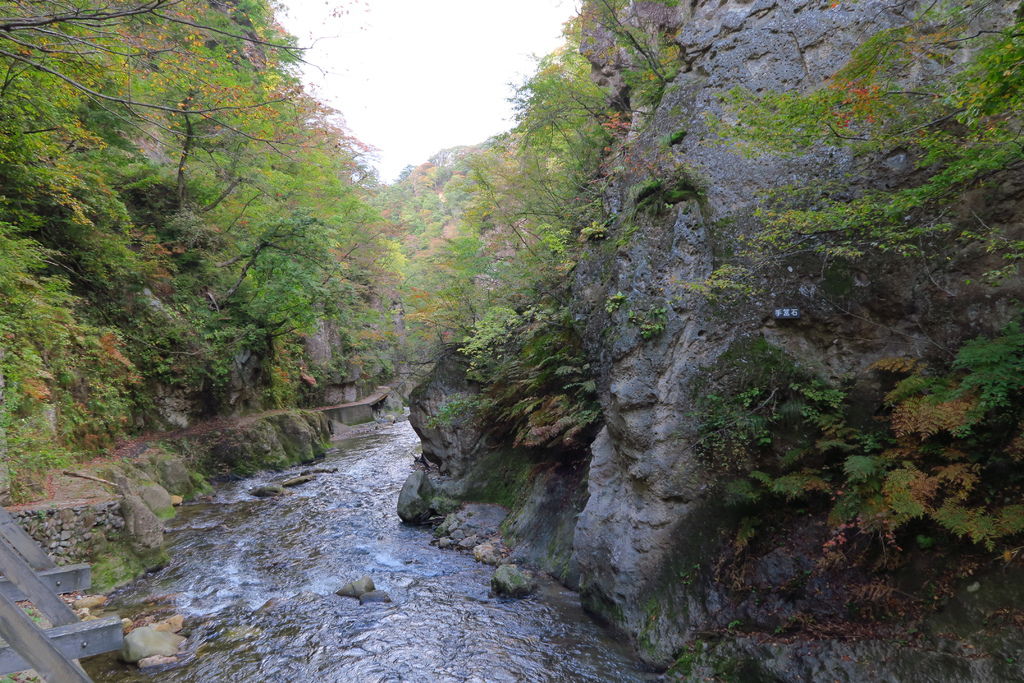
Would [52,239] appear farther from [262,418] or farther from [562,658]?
[562,658]

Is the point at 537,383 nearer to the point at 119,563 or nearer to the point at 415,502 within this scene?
the point at 415,502

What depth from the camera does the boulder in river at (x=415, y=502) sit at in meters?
11.5

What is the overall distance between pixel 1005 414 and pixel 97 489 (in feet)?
41.6

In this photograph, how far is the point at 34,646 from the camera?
3145 millimetres

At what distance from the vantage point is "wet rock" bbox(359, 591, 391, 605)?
7.68 metres

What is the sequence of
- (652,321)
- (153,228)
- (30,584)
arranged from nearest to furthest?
(30,584) < (652,321) < (153,228)

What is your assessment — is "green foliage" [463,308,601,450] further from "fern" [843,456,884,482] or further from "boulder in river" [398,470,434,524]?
"fern" [843,456,884,482]

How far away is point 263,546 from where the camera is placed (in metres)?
9.90

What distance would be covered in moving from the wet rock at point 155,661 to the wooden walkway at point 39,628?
171cm

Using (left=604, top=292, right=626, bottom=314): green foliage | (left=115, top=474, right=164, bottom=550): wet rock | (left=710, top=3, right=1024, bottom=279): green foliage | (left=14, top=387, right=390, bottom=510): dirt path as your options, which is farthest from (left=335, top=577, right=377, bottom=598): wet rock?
(left=710, top=3, right=1024, bottom=279): green foliage

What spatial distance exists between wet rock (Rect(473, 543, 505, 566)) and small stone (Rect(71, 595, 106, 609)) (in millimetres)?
5654

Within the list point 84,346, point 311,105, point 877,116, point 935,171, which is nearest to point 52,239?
point 84,346

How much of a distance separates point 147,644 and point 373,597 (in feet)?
9.24

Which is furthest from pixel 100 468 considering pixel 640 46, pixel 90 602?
pixel 640 46
